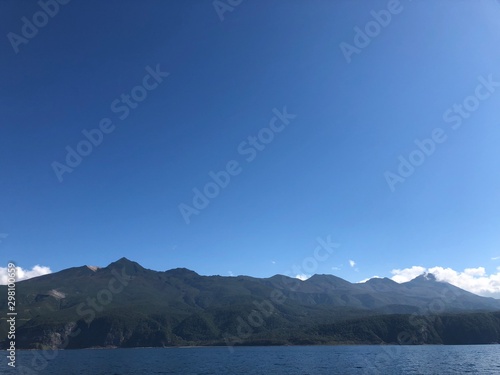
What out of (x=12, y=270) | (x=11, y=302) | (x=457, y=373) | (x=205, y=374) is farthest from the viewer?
(x=205, y=374)

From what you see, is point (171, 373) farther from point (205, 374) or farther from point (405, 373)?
point (405, 373)

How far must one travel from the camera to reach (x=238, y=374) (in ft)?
454

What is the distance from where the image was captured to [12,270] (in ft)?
213

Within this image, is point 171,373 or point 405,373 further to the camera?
point 171,373

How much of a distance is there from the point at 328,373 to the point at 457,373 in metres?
43.6

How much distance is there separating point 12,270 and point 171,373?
98.2 m

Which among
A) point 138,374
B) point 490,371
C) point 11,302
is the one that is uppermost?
point 11,302

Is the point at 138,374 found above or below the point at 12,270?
below

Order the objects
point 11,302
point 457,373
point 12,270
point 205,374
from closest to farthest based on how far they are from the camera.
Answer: point 12,270, point 11,302, point 457,373, point 205,374

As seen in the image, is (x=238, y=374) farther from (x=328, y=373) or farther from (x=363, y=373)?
(x=363, y=373)

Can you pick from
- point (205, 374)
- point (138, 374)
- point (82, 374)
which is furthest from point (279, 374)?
point (82, 374)

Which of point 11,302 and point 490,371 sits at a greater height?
point 11,302

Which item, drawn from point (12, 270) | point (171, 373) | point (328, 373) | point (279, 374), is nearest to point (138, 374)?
point (171, 373)

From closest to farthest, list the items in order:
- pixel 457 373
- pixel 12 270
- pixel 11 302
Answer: pixel 12 270
pixel 11 302
pixel 457 373
